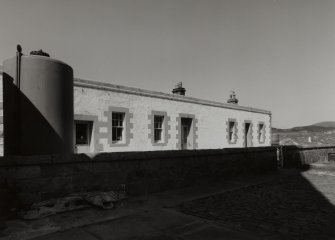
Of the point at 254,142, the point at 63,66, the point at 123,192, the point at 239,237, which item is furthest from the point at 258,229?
the point at 254,142

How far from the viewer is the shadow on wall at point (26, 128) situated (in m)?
4.59

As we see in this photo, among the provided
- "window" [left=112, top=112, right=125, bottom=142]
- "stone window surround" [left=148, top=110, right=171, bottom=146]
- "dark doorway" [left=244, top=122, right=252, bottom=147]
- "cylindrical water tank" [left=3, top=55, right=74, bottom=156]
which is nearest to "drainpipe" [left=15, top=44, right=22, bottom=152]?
"cylindrical water tank" [left=3, top=55, right=74, bottom=156]

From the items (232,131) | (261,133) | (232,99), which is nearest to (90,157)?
(232,131)

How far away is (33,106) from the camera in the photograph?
15.1 ft

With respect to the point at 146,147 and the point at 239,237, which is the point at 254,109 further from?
the point at 239,237

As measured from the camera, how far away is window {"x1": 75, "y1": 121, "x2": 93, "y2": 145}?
10562 mm

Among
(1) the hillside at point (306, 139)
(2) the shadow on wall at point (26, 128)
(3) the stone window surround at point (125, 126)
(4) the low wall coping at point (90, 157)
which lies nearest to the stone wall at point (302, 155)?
(1) the hillside at point (306, 139)

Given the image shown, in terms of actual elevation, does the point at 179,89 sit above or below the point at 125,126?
above

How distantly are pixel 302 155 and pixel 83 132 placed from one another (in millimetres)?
11745

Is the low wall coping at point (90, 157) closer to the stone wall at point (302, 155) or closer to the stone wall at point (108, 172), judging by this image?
the stone wall at point (108, 172)

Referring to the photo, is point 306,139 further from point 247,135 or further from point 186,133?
point 186,133

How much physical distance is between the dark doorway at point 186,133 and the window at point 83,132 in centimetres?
623

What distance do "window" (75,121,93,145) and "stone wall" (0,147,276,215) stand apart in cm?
541

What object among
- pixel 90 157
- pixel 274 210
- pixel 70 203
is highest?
pixel 90 157
